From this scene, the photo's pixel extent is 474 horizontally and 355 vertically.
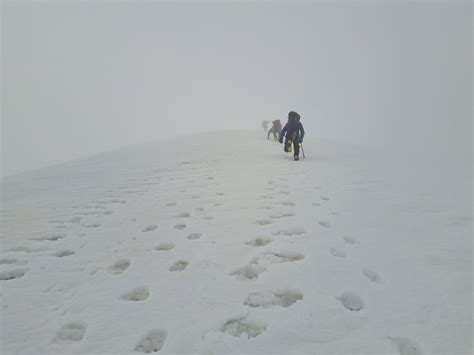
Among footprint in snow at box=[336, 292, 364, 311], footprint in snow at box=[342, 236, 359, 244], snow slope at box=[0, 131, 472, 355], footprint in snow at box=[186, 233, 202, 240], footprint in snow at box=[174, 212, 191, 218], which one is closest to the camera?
snow slope at box=[0, 131, 472, 355]

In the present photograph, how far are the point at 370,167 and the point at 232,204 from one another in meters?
6.38

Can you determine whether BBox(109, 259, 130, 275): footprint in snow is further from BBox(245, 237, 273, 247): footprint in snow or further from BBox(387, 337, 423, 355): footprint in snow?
BBox(387, 337, 423, 355): footprint in snow

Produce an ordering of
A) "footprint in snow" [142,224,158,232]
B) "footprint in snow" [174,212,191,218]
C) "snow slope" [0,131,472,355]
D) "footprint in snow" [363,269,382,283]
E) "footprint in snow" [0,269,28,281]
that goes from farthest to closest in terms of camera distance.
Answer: "footprint in snow" [174,212,191,218]
"footprint in snow" [142,224,158,232]
"footprint in snow" [0,269,28,281]
"footprint in snow" [363,269,382,283]
"snow slope" [0,131,472,355]

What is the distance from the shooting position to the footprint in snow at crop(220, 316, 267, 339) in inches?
85.8

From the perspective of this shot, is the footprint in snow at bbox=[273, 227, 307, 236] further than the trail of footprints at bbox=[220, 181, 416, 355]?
Yes

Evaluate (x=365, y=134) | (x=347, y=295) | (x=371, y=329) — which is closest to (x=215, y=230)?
(x=347, y=295)

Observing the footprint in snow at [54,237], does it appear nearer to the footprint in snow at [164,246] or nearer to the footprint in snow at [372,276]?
the footprint in snow at [164,246]

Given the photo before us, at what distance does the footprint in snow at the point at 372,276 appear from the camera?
9.46ft

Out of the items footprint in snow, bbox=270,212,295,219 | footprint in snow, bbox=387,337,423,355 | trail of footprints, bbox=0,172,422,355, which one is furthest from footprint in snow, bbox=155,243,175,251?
footprint in snow, bbox=387,337,423,355

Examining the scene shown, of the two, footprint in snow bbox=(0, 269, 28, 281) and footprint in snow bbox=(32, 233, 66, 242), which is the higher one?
footprint in snow bbox=(32, 233, 66, 242)

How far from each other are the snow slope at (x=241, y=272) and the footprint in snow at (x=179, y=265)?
0.07ft

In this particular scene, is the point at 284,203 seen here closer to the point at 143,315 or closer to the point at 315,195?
the point at 315,195

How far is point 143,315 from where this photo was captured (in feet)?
7.92

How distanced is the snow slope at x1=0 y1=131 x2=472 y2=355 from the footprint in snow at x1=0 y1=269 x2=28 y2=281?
17mm
